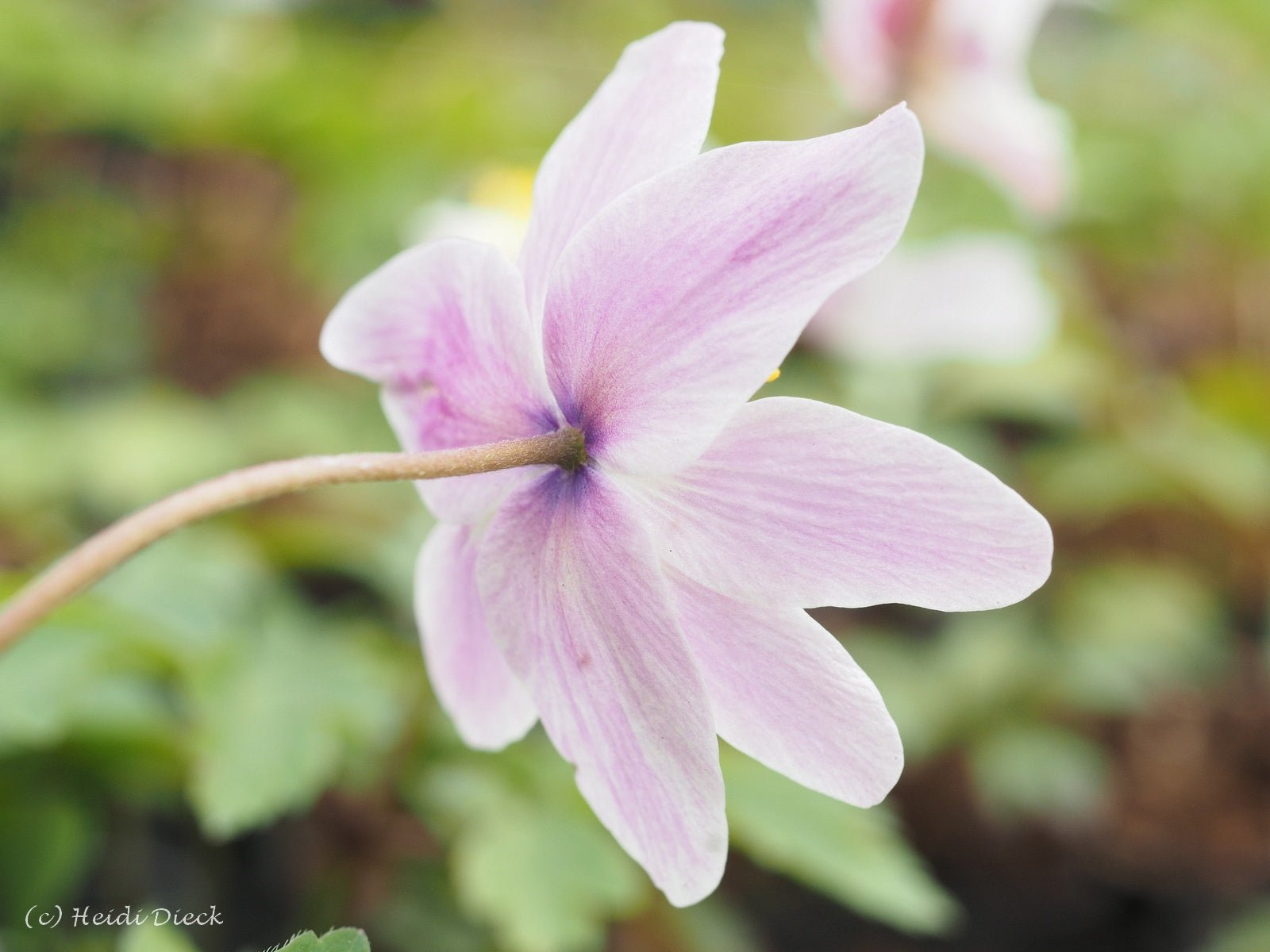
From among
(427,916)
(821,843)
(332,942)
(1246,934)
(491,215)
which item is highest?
(332,942)

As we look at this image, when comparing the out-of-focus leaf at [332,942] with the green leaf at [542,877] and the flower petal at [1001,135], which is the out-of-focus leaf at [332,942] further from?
the flower petal at [1001,135]

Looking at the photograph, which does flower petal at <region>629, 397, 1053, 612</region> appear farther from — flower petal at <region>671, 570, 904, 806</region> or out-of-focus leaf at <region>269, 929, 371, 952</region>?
out-of-focus leaf at <region>269, 929, 371, 952</region>

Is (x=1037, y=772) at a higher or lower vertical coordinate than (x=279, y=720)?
lower

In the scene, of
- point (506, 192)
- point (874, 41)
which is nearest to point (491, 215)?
point (506, 192)

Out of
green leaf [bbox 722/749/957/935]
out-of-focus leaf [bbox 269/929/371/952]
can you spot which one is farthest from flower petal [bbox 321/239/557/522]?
green leaf [bbox 722/749/957/935]

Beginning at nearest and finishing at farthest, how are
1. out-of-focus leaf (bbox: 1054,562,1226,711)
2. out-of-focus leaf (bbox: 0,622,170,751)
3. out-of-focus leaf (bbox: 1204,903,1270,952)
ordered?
out-of-focus leaf (bbox: 0,622,170,751) < out-of-focus leaf (bbox: 1204,903,1270,952) < out-of-focus leaf (bbox: 1054,562,1226,711)

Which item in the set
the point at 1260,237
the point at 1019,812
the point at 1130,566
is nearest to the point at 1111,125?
the point at 1260,237

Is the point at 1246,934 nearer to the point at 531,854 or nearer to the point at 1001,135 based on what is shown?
the point at 531,854
